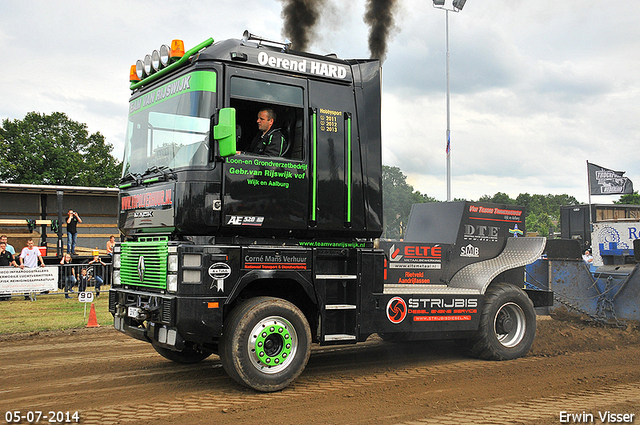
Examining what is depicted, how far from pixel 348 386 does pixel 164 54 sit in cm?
440

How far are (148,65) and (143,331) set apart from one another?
323cm

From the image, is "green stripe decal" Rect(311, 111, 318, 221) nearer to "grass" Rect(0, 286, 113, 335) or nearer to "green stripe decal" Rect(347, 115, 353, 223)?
"green stripe decal" Rect(347, 115, 353, 223)

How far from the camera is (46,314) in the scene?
1230cm

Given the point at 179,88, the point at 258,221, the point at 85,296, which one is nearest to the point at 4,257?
the point at 85,296

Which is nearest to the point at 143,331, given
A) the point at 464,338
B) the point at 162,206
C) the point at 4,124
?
the point at 162,206

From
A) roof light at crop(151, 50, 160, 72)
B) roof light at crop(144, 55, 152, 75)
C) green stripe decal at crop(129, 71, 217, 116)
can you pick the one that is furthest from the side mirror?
roof light at crop(144, 55, 152, 75)

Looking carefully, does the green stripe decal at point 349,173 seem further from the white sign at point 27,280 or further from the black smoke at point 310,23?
the white sign at point 27,280

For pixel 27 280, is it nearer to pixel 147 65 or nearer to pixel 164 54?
pixel 147 65

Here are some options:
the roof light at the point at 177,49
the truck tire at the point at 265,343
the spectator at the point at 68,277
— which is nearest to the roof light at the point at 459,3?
the spectator at the point at 68,277

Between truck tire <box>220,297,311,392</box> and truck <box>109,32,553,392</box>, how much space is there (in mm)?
13

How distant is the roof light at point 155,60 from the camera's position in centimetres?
668

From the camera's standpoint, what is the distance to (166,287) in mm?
5859

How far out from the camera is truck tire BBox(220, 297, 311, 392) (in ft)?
19.0

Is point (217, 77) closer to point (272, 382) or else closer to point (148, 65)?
point (148, 65)
